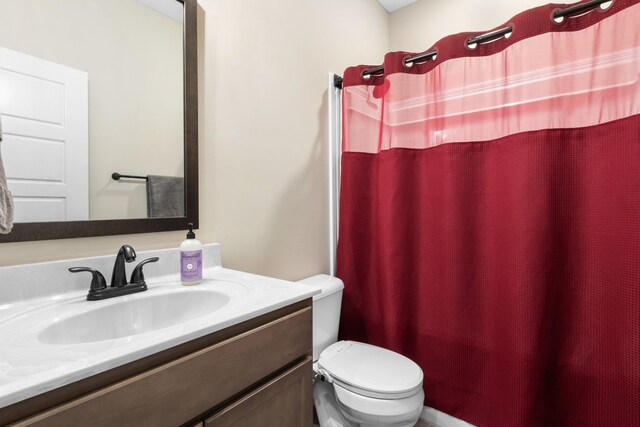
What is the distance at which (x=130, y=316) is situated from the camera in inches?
33.7

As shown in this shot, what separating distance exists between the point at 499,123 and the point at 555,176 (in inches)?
12.0

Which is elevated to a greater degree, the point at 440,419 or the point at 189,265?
the point at 189,265

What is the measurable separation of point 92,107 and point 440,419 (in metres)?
1.95

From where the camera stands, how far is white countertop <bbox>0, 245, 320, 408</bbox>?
1.54ft

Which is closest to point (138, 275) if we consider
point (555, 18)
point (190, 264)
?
point (190, 264)

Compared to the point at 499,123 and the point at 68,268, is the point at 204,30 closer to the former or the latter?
the point at 68,268

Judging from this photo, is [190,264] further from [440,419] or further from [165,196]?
[440,419]

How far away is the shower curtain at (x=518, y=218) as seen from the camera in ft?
3.53

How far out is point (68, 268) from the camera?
33.9 inches

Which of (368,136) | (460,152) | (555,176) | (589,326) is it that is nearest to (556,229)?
(555,176)

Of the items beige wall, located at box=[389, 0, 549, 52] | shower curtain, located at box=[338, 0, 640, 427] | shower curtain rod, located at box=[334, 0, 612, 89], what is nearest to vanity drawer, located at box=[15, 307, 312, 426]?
shower curtain, located at box=[338, 0, 640, 427]

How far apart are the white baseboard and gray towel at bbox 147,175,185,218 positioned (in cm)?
150

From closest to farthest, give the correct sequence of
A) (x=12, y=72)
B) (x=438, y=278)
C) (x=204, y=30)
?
(x=12, y=72) → (x=204, y=30) → (x=438, y=278)

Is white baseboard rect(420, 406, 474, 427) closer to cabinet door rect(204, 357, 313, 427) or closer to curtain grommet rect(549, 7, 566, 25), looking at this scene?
cabinet door rect(204, 357, 313, 427)
